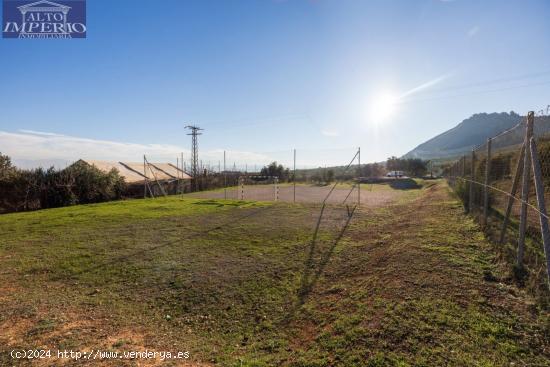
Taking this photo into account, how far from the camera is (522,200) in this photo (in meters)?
3.70

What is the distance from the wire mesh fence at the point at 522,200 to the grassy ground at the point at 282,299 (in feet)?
1.13

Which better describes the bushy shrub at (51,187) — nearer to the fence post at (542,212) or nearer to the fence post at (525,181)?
the fence post at (525,181)

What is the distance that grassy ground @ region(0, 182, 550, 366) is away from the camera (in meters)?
2.95

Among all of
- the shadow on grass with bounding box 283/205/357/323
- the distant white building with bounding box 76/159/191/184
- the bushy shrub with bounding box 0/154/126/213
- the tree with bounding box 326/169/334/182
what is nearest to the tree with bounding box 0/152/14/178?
the bushy shrub with bounding box 0/154/126/213

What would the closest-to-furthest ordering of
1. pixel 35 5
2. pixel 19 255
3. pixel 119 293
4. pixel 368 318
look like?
pixel 368 318 < pixel 119 293 < pixel 19 255 < pixel 35 5

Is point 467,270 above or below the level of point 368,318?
above

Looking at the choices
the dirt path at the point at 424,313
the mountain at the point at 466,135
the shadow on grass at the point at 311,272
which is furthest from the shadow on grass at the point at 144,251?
the mountain at the point at 466,135

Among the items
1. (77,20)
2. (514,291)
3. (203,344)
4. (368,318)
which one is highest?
(77,20)

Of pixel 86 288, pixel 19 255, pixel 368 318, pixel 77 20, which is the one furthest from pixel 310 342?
pixel 77 20

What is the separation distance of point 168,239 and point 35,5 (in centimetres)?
1185

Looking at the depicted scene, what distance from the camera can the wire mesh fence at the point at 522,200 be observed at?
343 centimetres

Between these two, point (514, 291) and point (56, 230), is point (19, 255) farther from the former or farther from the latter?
point (514, 291)

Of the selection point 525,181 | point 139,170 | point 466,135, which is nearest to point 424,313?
point 525,181

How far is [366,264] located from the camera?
5.45 m
